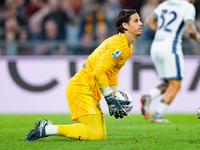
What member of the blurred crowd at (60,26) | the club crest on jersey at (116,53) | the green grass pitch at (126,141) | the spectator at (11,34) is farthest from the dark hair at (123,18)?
the spectator at (11,34)

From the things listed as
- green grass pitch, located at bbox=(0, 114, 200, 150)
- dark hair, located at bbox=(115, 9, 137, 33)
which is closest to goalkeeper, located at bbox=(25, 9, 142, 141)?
dark hair, located at bbox=(115, 9, 137, 33)

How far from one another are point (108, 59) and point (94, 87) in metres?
0.55

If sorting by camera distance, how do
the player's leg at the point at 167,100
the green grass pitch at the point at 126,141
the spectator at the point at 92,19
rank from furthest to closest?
the spectator at the point at 92,19 < the player's leg at the point at 167,100 < the green grass pitch at the point at 126,141

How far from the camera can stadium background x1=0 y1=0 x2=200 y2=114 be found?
10.4m

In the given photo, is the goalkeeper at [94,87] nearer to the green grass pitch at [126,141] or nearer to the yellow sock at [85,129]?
the yellow sock at [85,129]

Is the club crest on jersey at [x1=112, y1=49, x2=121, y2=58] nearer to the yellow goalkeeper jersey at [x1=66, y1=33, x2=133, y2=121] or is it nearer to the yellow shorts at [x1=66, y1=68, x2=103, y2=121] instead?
the yellow goalkeeper jersey at [x1=66, y1=33, x2=133, y2=121]

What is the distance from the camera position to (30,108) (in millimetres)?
10352

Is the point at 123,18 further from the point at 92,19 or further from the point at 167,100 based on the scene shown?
the point at 92,19

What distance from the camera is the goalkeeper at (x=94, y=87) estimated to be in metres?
4.71

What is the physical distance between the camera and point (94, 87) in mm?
5098

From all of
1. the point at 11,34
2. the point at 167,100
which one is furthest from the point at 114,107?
the point at 11,34

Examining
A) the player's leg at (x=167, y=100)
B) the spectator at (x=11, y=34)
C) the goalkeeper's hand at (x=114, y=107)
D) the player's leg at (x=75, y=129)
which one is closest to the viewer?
the goalkeeper's hand at (x=114, y=107)

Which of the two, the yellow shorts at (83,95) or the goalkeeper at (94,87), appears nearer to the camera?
the goalkeeper at (94,87)

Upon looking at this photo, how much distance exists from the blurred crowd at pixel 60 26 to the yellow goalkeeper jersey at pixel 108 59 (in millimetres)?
6023
